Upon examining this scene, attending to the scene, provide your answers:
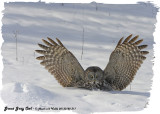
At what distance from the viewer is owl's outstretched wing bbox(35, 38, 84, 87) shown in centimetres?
677

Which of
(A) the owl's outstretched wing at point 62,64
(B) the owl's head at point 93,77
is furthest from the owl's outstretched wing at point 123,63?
(A) the owl's outstretched wing at point 62,64

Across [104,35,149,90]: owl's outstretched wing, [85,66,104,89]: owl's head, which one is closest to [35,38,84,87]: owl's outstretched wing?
[85,66,104,89]: owl's head

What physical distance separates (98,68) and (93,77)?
0.58ft

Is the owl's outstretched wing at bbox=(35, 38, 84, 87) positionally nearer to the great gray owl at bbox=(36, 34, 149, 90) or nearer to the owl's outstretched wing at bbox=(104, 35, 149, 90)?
the great gray owl at bbox=(36, 34, 149, 90)

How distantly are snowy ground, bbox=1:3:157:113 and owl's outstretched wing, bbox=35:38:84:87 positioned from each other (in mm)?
188

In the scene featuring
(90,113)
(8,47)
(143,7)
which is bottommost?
(90,113)

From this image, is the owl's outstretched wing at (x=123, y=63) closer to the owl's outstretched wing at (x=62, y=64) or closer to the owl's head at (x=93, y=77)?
the owl's head at (x=93, y=77)

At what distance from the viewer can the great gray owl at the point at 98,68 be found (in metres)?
6.64

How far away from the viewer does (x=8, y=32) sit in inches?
380

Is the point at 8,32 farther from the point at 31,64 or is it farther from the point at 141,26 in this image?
the point at 141,26

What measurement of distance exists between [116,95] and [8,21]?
4.71 m

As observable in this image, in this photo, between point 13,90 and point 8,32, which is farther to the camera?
point 8,32

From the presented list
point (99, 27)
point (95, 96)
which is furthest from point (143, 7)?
point (95, 96)

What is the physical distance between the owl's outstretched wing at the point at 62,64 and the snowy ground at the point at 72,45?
19cm
